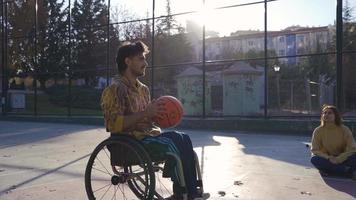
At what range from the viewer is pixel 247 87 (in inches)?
854

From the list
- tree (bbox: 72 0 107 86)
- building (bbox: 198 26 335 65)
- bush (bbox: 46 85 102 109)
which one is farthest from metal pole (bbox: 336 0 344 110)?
bush (bbox: 46 85 102 109)

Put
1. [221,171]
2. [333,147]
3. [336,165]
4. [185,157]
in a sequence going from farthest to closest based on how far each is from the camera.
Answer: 1. [221,171]
2. [333,147]
3. [336,165]
4. [185,157]

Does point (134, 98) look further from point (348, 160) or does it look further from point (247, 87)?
point (247, 87)

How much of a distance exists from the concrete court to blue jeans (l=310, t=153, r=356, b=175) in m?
0.16

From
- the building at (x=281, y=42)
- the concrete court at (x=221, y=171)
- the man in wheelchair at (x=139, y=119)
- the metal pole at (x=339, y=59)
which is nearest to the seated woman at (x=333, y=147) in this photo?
the concrete court at (x=221, y=171)

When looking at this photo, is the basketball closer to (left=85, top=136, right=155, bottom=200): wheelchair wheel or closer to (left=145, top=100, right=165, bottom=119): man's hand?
(left=145, top=100, right=165, bottom=119): man's hand

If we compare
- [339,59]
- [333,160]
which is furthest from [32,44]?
[333,160]

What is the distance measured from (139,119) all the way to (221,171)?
118 inches

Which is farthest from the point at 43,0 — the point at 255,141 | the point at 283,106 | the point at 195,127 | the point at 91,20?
the point at 255,141

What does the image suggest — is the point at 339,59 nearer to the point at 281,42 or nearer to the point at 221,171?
the point at 221,171

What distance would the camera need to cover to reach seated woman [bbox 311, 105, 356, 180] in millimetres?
6906

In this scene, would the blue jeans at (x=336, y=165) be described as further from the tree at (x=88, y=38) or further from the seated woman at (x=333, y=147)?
the tree at (x=88, y=38)

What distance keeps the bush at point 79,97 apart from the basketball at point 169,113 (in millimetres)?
30170

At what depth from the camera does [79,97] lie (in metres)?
35.9
